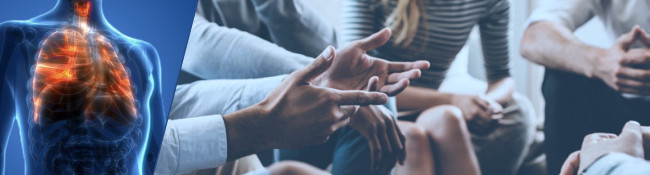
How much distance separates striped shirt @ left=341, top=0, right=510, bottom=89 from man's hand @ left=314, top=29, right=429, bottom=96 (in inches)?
0.8

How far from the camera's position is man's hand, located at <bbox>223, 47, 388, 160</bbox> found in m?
1.78

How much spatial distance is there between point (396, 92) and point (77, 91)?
0.87m

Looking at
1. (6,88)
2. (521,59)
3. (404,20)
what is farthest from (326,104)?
(6,88)

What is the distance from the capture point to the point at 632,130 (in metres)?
1.59

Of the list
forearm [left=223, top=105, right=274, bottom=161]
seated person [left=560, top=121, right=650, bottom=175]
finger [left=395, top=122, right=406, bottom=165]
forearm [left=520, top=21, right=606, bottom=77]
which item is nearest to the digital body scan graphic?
forearm [left=223, top=105, right=274, bottom=161]

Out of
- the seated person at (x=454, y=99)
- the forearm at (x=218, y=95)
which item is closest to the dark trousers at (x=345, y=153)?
the seated person at (x=454, y=99)

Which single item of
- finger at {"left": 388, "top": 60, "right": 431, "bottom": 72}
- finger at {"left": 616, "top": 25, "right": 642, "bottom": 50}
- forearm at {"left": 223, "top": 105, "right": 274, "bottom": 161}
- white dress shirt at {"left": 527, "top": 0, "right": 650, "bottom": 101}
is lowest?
forearm at {"left": 223, "top": 105, "right": 274, "bottom": 161}

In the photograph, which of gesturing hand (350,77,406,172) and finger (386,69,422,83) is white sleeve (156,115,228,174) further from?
finger (386,69,422,83)

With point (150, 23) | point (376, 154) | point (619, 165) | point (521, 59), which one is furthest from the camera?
point (150, 23)

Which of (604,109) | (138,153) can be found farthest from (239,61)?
(604,109)

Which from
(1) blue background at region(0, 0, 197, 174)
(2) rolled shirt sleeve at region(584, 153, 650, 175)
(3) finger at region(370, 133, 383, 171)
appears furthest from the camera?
(1) blue background at region(0, 0, 197, 174)

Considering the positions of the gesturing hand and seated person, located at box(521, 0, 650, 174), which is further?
the gesturing hand

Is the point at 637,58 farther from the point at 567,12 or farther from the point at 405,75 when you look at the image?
the point at 405,75

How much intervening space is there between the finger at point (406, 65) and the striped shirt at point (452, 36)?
0.01m
